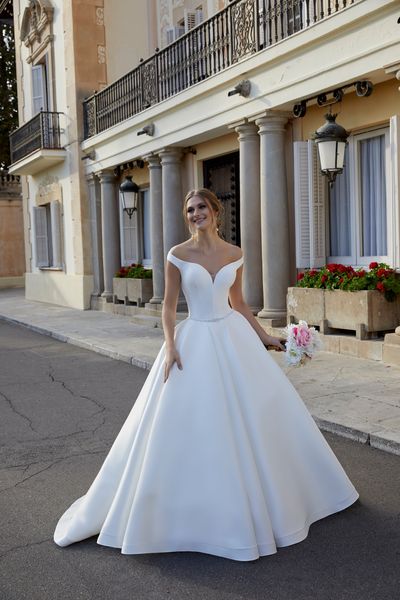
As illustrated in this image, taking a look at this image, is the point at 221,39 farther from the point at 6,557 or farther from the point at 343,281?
the point at 6,557

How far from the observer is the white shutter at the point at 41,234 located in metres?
20.9

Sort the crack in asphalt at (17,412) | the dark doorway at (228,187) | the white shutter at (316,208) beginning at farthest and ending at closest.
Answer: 1. the dark doorway at (228,187)
2. the white shutter at (316,208)
3. the crack in asphalt at (17,412)

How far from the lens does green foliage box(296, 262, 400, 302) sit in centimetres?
840

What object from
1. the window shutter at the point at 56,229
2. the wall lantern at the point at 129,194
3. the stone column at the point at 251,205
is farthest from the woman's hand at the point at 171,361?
the window shutter at the point at 56,229

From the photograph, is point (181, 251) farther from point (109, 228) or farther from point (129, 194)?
point (109, 228)

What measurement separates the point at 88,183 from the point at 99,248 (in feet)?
5.63

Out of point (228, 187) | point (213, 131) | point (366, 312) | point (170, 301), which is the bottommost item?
point (366, 312)

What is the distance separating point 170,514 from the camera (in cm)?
339

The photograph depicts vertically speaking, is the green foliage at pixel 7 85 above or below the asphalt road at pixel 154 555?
above

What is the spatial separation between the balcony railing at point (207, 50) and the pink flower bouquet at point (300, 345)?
6.15 metres

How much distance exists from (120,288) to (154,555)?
12757mm

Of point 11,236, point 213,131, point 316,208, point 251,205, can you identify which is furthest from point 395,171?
point 11,236

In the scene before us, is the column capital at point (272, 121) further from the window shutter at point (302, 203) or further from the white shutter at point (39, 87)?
the white shutter at point (39, 87)

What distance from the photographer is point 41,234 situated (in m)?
21.1
